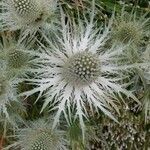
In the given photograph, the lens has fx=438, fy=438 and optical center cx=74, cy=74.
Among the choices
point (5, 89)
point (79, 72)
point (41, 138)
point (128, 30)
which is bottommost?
point (41, 138)

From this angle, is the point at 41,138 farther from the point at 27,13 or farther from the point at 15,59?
the point at 27,13

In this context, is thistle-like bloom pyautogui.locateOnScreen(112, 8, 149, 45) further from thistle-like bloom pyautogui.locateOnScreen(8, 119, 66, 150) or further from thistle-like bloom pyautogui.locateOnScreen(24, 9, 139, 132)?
thistle-like bloom pyautogui.locateOnScreen(8, 119, 66, 150)

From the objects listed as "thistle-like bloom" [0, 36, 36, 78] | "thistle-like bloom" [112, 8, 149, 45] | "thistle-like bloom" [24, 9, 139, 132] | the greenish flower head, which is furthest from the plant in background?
"thistle-like bloom" [112, 8, 149, 45]

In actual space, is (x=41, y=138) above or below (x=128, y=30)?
below

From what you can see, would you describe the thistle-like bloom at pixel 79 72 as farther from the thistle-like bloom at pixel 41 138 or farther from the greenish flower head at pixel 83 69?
the thistle-like bloom at pixel 41 138

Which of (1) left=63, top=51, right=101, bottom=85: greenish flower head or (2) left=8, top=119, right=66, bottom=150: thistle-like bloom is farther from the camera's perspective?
(2) left=8, top=119, right=66, bottom=150: thistle-like bloom

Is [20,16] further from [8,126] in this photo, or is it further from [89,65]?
[8,126]

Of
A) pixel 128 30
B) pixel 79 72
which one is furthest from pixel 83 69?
pixel 128 30
